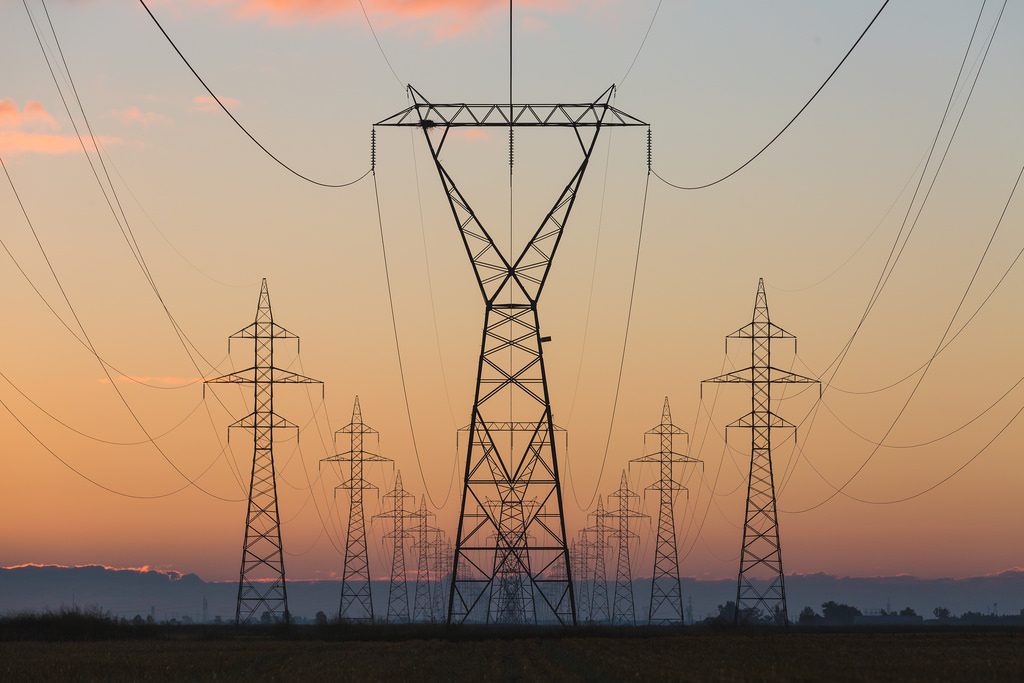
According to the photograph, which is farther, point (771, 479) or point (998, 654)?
point (771, 479)

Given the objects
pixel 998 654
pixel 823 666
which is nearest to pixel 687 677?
pixel 823 666

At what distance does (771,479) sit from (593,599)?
88228mm

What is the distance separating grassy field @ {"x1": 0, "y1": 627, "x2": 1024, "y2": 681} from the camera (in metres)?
47.0

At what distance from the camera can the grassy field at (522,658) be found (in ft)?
154

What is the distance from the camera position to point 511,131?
6000 centimetres

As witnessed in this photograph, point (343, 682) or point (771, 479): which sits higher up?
point (771, 479)

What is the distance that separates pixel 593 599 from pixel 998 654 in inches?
4616

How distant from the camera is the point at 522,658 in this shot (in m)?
55.1

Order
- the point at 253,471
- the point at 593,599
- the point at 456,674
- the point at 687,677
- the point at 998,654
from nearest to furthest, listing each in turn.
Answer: the point at 687,677 → the point at 456,674 → the point at 998,654 → the point at 253,471 → the point at 593,599

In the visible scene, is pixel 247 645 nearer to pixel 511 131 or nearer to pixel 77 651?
pixel 77 651

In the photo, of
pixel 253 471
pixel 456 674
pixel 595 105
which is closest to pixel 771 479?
pixel 253 471

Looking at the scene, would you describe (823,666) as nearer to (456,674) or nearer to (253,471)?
(456,674)

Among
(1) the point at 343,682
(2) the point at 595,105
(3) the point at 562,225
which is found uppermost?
(2) the point at 595,105

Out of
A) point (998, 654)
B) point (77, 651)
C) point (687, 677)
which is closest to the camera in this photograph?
point (687, 677)
